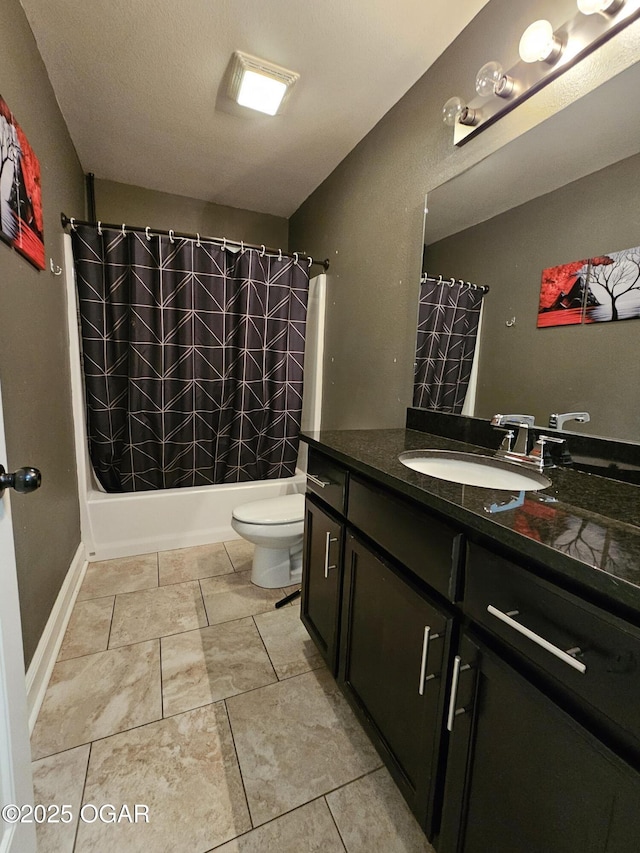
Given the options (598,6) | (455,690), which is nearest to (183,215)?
(598,6)

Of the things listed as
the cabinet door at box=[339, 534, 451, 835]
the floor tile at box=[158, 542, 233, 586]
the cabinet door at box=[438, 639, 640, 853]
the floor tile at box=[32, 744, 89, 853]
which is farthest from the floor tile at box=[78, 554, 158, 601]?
the cabinet door at box=[438, 639, 640, 853]

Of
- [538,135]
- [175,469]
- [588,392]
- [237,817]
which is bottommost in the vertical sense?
[237,817]

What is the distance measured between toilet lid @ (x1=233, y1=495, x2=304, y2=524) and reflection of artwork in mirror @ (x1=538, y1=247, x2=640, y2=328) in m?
1.35

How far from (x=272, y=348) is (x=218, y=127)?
3.85ft

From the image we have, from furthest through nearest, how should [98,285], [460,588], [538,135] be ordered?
[98,285], [538,135], [460,588]

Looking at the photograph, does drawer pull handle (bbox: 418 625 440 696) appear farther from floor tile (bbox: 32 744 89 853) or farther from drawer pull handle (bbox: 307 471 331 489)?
floor tile (bbox: 32 744 89 853)

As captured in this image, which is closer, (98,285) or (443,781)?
(443,781)

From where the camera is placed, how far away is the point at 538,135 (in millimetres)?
1128

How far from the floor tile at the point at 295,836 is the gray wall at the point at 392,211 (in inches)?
53.9

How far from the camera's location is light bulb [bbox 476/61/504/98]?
116 cm

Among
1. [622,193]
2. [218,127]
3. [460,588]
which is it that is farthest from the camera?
[218,127]

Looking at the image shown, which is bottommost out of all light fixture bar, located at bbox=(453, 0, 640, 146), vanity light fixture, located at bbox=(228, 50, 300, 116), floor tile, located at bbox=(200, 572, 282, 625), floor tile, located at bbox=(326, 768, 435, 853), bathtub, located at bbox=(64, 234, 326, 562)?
floor tile, located at bbox=(326, 768, 435, 853)

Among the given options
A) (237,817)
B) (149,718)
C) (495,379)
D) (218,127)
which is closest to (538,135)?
(495,379)

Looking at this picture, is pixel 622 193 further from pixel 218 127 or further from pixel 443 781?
pixel 218 127
